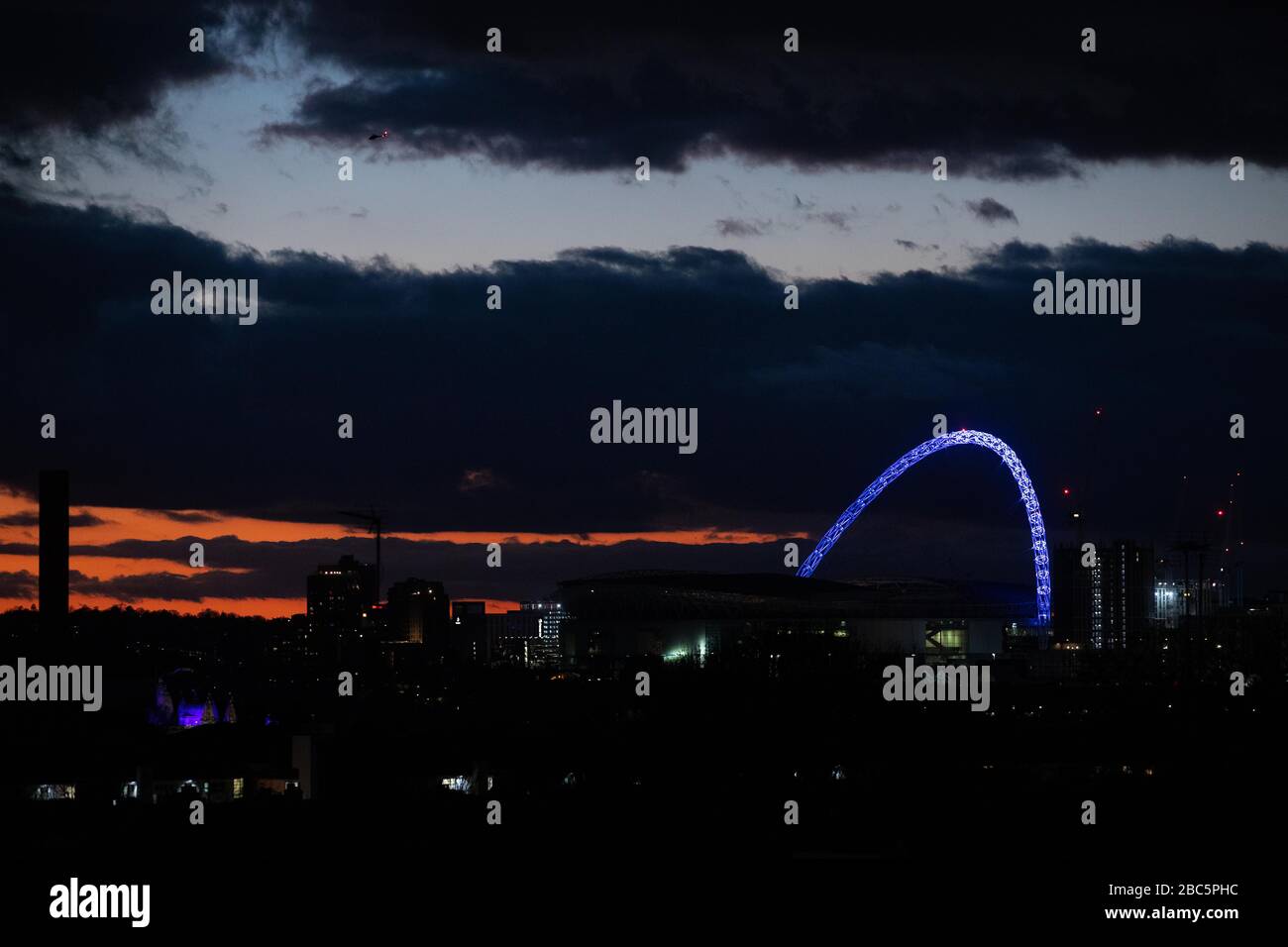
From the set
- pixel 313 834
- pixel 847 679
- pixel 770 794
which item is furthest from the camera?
pixel 847 679

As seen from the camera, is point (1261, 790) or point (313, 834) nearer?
point (313, 834)
